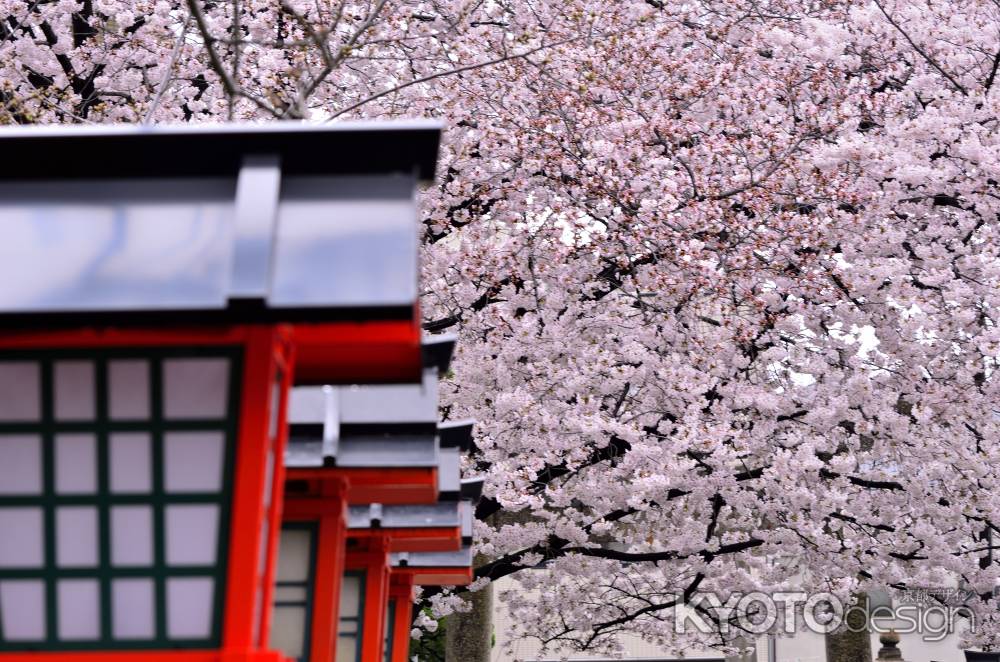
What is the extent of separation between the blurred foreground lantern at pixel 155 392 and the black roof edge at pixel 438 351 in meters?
0.90

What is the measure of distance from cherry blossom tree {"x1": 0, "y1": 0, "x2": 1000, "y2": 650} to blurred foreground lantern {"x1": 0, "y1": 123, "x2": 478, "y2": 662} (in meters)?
8.76

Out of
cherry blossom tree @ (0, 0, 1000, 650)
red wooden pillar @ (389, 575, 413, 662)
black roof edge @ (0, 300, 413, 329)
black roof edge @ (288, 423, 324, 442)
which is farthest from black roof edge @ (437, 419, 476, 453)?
cherry blossom tree @ (0, 0, 1000, 650)

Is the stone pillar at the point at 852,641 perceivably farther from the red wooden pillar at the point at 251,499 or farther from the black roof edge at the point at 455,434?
the red wooden pillar at the point at 251,499

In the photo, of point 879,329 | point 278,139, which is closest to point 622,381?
point 879,329

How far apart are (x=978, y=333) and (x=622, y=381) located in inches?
144

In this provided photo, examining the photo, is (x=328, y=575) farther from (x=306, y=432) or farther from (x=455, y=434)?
(x=455, y=434)

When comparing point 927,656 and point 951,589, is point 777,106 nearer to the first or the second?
point 951,589

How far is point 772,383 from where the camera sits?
1392cm

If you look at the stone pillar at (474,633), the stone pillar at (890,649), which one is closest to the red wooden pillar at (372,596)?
the stone pillar at (474,633)

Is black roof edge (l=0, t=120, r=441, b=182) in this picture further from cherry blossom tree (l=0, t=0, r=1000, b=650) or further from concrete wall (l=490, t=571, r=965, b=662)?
concrete wall (l=490, t=571, r=965, b=662)

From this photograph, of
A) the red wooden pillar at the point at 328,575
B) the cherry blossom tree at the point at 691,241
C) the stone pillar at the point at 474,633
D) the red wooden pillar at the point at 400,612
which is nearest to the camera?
the red wooden pillar at the point at 328,575

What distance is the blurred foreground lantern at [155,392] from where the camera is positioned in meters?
3.30

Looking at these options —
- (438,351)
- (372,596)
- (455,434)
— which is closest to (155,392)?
(438,351)

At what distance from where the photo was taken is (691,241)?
38.6ft
